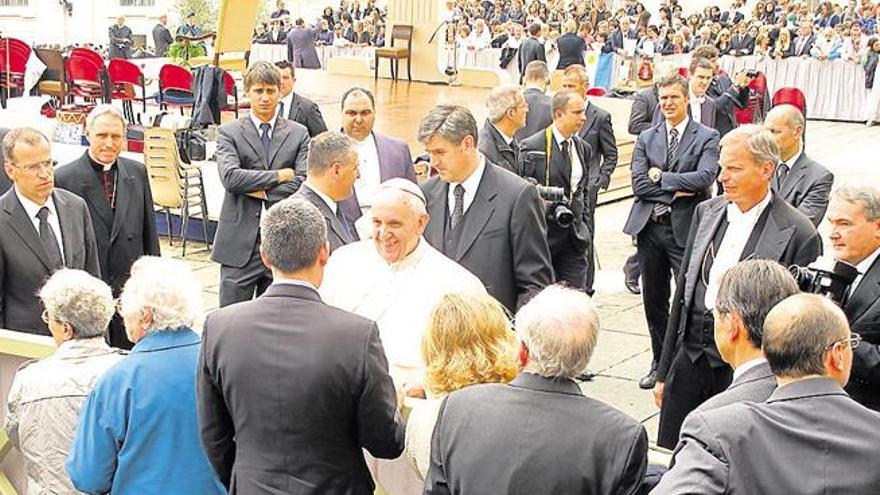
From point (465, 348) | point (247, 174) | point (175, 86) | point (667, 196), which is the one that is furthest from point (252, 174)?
point (175, 86)

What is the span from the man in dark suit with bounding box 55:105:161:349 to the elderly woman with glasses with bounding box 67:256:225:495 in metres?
2.29

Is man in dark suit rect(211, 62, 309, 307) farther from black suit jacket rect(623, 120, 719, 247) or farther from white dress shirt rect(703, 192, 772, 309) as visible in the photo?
white dress shirt rect(703, 192, 772, 309)

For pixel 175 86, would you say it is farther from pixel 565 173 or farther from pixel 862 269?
pixel 862 269

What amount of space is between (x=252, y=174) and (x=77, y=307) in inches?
116

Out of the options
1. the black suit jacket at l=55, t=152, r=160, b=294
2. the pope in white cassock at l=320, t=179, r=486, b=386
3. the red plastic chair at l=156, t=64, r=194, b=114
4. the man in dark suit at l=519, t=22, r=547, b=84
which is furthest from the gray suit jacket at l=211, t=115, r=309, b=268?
the man in dark suit at l=519, t=22, r=547, b=84

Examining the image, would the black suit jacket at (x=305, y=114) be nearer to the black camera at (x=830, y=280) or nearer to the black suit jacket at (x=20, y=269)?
the black suit jacket at (x=20, y=269)

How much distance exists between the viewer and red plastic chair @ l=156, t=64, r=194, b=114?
1490 cm

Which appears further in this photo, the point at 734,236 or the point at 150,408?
the point at 734,236

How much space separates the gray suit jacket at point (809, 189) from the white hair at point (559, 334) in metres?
3.45

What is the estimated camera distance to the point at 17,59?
1727 cm

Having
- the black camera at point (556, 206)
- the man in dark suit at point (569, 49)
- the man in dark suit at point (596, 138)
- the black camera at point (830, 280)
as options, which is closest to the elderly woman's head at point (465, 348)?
the black camera at point (830, 280)

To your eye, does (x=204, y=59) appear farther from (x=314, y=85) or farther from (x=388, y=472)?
(x=388, y=472)

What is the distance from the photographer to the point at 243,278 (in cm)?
680

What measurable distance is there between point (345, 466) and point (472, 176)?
81.7 inches
